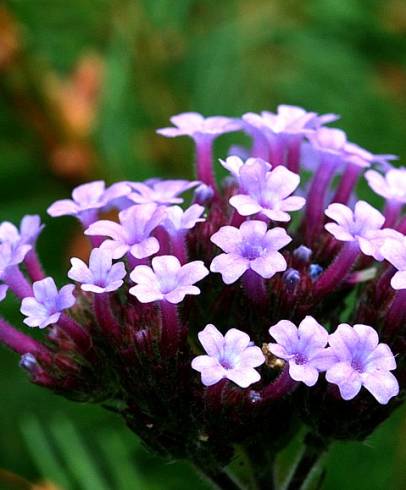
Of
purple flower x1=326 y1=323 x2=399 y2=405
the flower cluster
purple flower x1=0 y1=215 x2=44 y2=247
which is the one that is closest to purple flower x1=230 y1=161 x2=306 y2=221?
the flower cluster

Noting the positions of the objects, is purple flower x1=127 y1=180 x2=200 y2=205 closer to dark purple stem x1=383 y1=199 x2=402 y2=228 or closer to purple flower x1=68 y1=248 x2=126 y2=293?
purple flower x1=68 y1=248 x2=126 y2=293

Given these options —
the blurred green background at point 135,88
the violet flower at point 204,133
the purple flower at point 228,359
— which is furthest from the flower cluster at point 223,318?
the blurred green background at point 135,88

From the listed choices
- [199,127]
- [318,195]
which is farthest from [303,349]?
[199,127]

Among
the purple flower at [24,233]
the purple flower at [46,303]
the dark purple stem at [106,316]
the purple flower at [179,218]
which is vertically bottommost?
the dark purple stem at [106,316]

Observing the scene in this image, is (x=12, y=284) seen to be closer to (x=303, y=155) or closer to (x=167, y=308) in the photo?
(x=167, y=308)

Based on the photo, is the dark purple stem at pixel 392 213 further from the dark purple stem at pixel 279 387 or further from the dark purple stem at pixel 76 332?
the dark purple stem at pixel 76 332

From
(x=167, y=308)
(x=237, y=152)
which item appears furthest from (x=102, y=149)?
(x=167, y=308)
